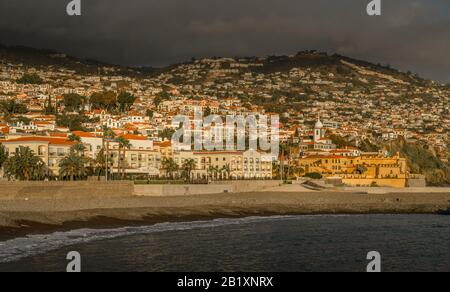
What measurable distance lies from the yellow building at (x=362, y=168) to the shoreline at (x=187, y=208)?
16.8 meters

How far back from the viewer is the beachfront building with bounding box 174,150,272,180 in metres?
89.1

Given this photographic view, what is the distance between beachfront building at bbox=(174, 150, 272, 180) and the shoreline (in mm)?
18715

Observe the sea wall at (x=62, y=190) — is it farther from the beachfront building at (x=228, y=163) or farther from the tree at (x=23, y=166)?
the beachfront building at (x=228, y=163)

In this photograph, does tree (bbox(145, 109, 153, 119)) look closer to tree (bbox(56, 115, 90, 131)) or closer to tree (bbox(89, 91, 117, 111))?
tree (bbox(89, 91, 117, 111))

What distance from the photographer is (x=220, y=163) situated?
300ft

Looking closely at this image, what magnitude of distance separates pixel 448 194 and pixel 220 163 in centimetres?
2798

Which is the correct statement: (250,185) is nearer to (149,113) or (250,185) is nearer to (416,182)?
(416,182)

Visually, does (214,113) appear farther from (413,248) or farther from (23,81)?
(413,248)

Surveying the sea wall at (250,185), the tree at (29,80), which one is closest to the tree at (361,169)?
the sea wall at (250,185)

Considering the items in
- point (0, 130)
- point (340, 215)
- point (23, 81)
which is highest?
point (23, 81)

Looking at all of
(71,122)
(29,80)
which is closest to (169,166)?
(71,122)

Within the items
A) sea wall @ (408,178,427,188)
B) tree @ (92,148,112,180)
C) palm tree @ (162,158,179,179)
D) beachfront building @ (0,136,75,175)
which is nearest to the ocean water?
tree @ (92,148,112,180)
